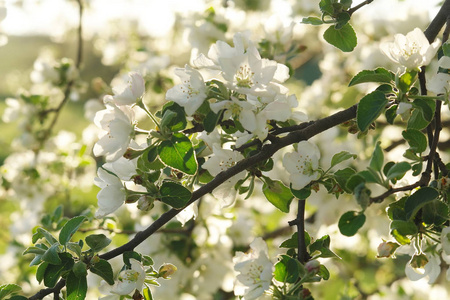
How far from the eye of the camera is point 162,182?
85 centimetres

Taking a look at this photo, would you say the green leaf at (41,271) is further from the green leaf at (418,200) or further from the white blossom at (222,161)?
the green leaf at (418,200)

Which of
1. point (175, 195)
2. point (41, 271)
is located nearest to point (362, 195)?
point (175, 195)

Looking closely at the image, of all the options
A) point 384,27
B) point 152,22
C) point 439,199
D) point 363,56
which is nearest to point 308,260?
point 439,199

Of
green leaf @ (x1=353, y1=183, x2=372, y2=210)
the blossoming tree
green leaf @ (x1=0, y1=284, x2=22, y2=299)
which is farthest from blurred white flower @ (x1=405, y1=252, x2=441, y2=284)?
green leaf @ (x1=0, y1=284, x2=22, y2=299)

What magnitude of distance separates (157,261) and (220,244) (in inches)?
8.7

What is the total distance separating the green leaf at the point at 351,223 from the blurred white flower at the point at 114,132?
36 centimetres

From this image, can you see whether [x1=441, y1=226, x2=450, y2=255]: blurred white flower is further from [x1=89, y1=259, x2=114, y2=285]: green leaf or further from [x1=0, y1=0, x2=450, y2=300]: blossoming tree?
[x1=89, y1=259, x2=114, y2=285]: green leaf

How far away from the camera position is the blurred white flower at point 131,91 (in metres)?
0.84

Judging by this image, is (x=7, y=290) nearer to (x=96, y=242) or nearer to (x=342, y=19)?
(x=96, y=242)

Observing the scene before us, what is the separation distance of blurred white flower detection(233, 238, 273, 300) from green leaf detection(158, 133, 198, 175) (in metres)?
0.18

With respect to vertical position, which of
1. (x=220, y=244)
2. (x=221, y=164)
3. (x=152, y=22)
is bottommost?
(x=221, y=164)

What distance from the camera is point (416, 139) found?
2.80ft

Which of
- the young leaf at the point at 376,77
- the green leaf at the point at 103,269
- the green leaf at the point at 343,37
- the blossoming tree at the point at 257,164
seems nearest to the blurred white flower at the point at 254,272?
the blossoming tree at the point at 257,164

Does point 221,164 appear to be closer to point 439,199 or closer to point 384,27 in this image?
point 439,199
